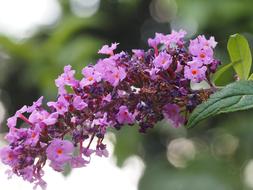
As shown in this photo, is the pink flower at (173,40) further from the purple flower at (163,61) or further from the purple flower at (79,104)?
the purple flower at (79,104)

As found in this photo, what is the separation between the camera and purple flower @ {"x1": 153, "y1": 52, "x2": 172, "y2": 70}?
1223 millimetres

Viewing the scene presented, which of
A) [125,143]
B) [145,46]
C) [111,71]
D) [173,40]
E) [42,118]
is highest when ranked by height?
[145,46]

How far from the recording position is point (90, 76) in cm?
125

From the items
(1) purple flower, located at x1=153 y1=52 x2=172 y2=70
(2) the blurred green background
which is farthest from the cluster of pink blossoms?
(2) the blurred green background

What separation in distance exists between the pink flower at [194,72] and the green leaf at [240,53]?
0.13 m

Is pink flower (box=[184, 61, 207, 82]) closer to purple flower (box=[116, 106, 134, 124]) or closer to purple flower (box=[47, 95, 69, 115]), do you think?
purple flower (box=[116, 106, 134, 124])

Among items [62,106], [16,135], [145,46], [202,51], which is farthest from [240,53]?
[145,46]

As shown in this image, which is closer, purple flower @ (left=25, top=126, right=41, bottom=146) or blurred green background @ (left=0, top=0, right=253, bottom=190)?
purple flower @ (left=25, top=126, right=41, bottom=146)

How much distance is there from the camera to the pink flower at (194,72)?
→ 120cm

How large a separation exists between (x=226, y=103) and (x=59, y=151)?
1.20ft

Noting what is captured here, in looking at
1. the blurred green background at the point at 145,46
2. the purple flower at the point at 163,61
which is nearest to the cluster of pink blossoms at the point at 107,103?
the purple flower at the point at 163,61

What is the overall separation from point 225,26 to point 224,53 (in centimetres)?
12

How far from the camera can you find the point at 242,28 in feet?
7.83

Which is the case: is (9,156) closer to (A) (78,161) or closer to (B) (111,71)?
(A) (78,161)
